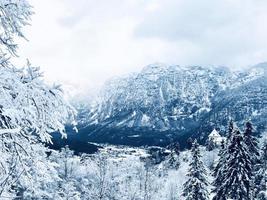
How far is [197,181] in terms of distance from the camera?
41.4 metres

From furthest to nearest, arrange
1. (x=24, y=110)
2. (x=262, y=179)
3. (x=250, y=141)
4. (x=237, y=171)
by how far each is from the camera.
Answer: (x=262, y=179), (x=250, y=141), (x=237, y=171), (x=24, y=110)

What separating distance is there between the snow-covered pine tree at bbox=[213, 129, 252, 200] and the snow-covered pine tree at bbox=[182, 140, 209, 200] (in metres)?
1.93

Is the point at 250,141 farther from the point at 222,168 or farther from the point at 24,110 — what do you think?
the point at 24,110

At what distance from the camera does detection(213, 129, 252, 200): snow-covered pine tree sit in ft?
129

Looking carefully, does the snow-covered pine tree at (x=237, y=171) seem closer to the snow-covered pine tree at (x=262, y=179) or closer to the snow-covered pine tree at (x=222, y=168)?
the snow-covered pine tree at (x=222, y=168)

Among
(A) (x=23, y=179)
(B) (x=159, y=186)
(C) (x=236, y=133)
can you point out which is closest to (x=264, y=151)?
(C) (x=236, y=133)

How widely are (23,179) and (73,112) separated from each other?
146 cm

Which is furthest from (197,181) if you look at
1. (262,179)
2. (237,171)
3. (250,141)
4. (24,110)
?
(24,110)

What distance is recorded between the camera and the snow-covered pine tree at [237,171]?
39.3 meters

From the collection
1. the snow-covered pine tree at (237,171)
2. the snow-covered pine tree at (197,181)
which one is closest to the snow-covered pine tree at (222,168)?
the snow-covered pine tree at (237,171)

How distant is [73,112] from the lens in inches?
263

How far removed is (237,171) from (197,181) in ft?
13.2

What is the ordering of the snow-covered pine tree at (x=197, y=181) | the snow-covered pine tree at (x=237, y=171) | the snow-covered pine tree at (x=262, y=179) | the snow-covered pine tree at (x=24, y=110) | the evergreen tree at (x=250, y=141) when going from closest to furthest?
the snow-covered pine tree at (x=24, y=110), the snow-covered pine tree at (x=237, y=171), the snow-covered pine tree at (x=197, y=181), the snow-covered pine tree at (x=262, y=179), the evergreen tree at (x=250, y=141)

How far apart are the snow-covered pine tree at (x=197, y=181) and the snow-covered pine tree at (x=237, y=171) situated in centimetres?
193
